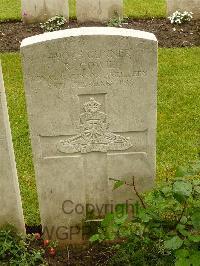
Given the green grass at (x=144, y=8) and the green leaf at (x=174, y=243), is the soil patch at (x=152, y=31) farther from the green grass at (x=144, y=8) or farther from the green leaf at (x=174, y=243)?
the green leaf at (x=174, y=243)

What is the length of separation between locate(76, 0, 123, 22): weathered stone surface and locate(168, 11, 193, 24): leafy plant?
881mm

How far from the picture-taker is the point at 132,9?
31.1ft

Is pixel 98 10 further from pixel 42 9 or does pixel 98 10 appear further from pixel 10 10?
pixel 10 10

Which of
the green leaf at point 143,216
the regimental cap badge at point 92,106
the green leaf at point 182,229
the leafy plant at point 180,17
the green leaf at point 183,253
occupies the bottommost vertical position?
the green leaf at point 183,253

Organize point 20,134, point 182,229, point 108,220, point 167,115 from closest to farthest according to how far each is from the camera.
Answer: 1. point 182,229
2. point 108,220
3. point 20,134
4. point 167,115

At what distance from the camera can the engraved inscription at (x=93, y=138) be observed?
3.58 metres

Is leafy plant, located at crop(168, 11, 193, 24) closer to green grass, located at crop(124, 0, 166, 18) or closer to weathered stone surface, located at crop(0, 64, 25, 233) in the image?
green grass, located at crop(124, 0, 166, 18)

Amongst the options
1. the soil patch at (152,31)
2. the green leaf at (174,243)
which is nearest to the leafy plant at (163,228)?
the green leaf at (174,243)

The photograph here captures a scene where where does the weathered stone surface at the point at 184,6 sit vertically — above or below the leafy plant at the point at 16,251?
above

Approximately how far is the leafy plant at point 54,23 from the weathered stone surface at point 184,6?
5.98 ft

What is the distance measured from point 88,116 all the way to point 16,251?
119 centimetres

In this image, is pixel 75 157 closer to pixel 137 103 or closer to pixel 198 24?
pixel 137 103

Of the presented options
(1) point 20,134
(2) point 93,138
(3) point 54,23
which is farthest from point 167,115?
(3) point 54,23

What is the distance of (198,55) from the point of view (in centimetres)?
748
